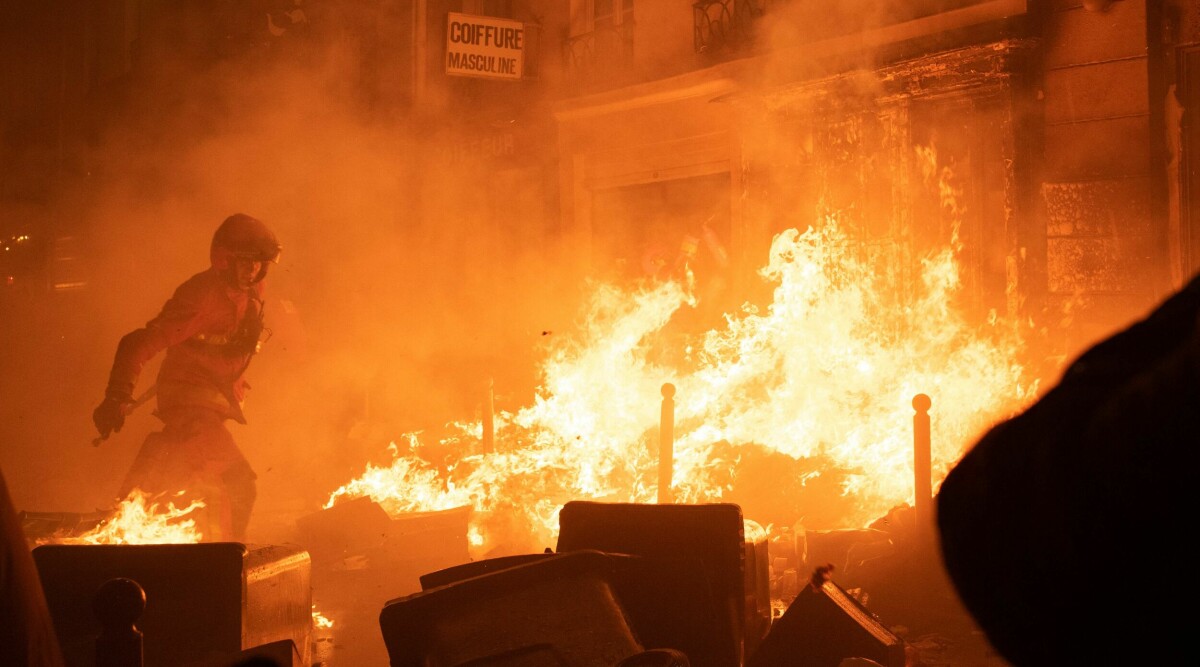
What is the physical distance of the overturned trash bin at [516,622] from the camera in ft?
9.40

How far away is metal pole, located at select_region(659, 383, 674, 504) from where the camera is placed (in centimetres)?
687

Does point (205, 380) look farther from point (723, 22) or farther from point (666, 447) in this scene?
point (723, 22)

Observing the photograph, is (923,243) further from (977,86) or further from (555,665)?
(555,665)

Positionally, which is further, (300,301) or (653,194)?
(300,301)

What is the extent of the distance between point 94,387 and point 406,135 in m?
6.98

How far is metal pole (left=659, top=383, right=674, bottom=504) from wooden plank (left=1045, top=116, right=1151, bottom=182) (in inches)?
153

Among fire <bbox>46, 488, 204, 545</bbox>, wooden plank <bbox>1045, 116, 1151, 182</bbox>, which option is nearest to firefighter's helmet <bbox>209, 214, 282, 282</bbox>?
fire <bbox>46, 488, 204, 545</bbox>

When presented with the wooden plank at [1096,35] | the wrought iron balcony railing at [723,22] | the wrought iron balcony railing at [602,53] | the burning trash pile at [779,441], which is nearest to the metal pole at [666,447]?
the burning trash pile at [779,441]

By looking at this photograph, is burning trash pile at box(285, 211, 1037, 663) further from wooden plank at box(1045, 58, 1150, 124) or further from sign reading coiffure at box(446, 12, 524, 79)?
sign reading coiffure at box(446, 12, 524, 79)

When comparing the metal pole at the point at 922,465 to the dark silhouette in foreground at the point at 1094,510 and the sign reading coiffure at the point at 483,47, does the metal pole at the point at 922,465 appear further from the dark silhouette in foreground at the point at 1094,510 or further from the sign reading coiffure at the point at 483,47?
the sign reading coiffure at the point at 483,47

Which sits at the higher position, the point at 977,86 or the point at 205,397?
the point at 977,86

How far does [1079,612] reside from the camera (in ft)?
3.12

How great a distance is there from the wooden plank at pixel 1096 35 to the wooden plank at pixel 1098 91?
0.08 m

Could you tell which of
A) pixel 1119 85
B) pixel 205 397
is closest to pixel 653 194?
pixel 1119 85
